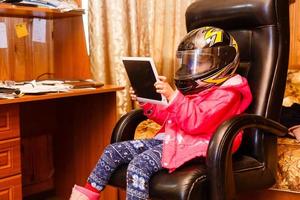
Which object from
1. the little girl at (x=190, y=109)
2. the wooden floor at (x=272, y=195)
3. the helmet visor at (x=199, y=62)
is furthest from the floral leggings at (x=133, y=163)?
the wooden floor at (x=272, y=195)

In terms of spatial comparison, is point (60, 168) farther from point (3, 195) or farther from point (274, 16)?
point (274, 16)

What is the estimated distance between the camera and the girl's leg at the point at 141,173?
139 centimetres

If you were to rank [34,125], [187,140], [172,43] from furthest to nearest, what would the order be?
[172,43]
[34,125]
[187,140]

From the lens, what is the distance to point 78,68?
2182 mm

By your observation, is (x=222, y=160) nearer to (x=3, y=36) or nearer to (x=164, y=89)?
(x=164, y=89)

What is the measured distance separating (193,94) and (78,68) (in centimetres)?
83

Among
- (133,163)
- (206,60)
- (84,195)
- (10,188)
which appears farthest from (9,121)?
(206,60)

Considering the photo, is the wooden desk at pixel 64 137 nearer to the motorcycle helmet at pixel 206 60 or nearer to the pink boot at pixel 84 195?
the pink boot at pixel 84 195

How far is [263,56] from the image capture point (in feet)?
5.30

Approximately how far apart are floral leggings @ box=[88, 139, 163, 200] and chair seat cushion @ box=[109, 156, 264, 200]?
0.03 m

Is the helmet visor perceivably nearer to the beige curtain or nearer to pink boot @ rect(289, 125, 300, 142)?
pink boot @ rect(289, 125, 300, 142)

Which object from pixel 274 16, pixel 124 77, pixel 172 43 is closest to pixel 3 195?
pixel 124 77

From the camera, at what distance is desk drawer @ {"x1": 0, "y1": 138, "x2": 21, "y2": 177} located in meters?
1.60

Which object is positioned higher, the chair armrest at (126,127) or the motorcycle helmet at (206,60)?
the motorcycle helmet at (206,60)
